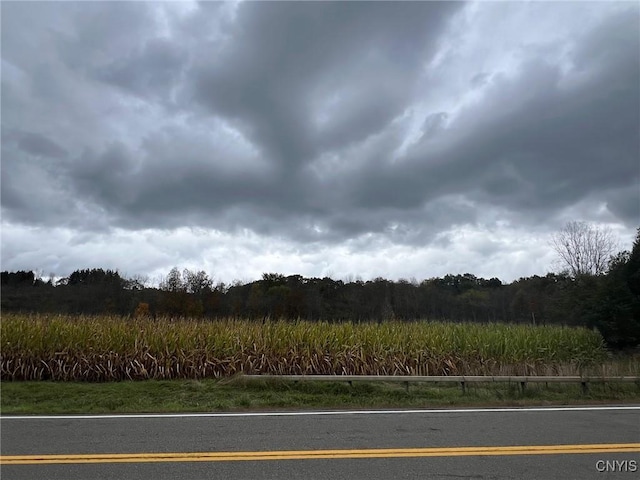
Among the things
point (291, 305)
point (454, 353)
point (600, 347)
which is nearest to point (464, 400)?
point (454, 353)

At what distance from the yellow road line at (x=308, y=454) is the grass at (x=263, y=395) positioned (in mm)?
3821

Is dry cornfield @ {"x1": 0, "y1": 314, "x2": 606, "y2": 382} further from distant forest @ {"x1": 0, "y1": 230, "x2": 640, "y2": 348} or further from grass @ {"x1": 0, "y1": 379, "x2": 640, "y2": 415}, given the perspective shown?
distant forest @ {"x1": 0, "y1": 230, "x2": 640, "y2": 348}

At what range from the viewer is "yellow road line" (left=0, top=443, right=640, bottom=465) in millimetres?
5812

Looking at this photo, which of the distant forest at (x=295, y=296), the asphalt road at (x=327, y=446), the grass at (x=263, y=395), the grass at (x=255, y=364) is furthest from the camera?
the distant forest at (x=295, y=296)

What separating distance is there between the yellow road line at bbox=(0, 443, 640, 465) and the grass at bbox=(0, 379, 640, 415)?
3.82 meters

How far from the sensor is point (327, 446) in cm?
648

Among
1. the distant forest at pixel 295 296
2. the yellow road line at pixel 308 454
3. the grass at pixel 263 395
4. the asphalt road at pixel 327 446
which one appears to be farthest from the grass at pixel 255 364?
the distant forest at pixel 295 296

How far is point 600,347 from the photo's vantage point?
63.6ft

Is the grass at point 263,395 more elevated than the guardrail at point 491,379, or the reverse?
the guardrail at point 491,379

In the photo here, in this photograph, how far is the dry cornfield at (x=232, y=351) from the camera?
1429 cm

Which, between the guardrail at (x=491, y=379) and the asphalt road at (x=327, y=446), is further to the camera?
the guardrail at (x=491, y=379)

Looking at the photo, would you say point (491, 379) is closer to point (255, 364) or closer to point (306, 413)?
point (306, 413)

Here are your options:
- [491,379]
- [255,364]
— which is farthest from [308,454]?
[255,364]

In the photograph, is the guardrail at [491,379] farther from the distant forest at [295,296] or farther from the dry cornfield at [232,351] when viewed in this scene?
the distant forest at [295,296]
